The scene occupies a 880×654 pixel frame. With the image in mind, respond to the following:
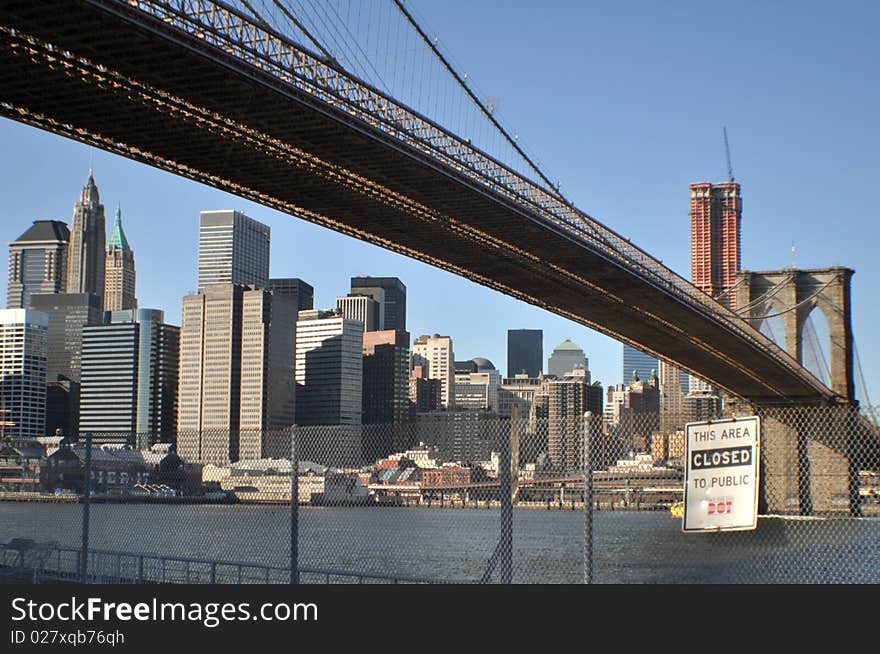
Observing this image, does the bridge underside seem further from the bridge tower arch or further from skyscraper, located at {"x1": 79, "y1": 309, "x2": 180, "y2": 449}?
skyscraper, located at {"x1": 79, "y1": 309, "x2": 180, "y2": 449}

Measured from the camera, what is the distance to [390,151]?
100 feet

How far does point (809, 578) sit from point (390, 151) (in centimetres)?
1676

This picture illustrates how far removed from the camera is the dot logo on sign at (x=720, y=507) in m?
8.54

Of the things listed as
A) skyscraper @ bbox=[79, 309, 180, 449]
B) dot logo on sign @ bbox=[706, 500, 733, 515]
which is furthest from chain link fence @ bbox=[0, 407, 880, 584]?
skyscraper @ bbox=[79, 309, 180, 449]

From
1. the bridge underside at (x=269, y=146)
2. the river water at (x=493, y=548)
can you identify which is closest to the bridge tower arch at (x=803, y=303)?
the bridge underside at (x=269, y=146)

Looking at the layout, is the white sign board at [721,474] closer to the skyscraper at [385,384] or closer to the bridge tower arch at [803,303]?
the bridge tower arch at [803,303]

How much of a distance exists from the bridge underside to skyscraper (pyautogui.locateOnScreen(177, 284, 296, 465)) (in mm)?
124546

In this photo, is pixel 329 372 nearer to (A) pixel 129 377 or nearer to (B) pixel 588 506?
(A) pixel 129 377

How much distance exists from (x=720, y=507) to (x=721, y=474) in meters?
0.25

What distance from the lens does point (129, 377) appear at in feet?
620

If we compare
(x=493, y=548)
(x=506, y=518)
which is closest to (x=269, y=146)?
(x=493, y=548)
